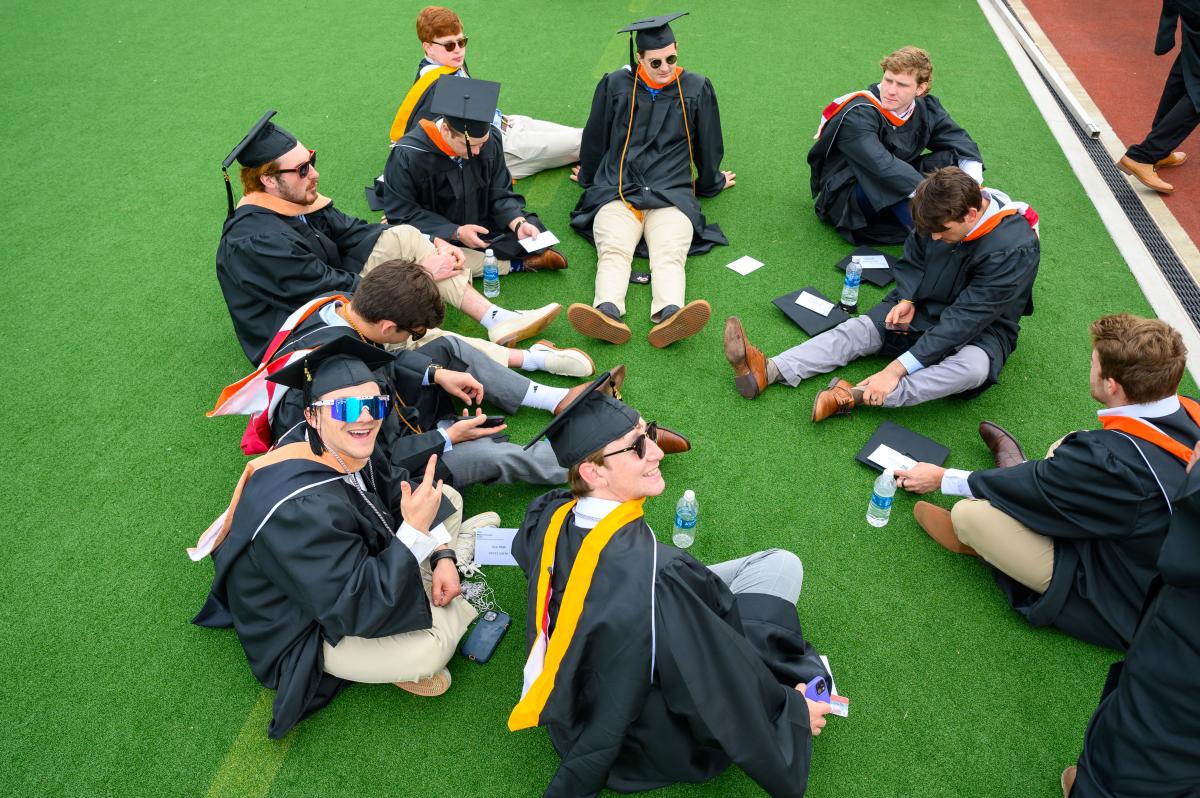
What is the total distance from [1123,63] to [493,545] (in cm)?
881

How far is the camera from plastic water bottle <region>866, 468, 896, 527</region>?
161 inches

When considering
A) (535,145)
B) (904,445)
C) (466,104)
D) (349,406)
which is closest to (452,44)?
(535,145)

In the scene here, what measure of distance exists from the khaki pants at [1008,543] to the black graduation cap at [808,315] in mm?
1803

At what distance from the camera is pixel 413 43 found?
8781 mm

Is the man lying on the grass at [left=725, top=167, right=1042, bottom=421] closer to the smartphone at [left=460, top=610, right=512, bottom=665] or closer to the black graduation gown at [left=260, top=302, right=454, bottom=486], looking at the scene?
the black graduation gown at [left=260, top=302, right=454, bottom=486]

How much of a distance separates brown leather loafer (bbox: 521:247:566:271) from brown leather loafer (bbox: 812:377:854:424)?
2.14 meters

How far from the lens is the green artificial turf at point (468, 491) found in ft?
11.1

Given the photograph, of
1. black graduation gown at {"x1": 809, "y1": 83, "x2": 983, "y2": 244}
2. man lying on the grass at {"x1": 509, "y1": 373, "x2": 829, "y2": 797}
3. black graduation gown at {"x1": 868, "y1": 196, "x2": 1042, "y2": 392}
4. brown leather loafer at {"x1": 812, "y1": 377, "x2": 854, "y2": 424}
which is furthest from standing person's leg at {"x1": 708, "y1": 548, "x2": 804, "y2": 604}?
black graduation gown at {"x1": 809, "y1": 83, "x2": 983, "y2": 244}

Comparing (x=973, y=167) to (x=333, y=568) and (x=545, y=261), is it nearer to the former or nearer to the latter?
(x=545, y=261)

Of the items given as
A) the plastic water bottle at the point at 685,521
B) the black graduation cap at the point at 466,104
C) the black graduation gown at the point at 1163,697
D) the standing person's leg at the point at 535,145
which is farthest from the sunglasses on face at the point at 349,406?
the standing person's leg at the point at 535,145

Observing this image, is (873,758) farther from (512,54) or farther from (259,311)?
(512,54)

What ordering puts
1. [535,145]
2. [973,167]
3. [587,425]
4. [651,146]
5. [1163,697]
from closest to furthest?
1. [1163,697]
2. [587,425]
3. [973,167]
4. [651,146]
5. [535,145]

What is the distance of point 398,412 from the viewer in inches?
166

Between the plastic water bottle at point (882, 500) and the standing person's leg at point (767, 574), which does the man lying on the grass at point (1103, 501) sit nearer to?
the plastic water bottle at point (882, 500)
